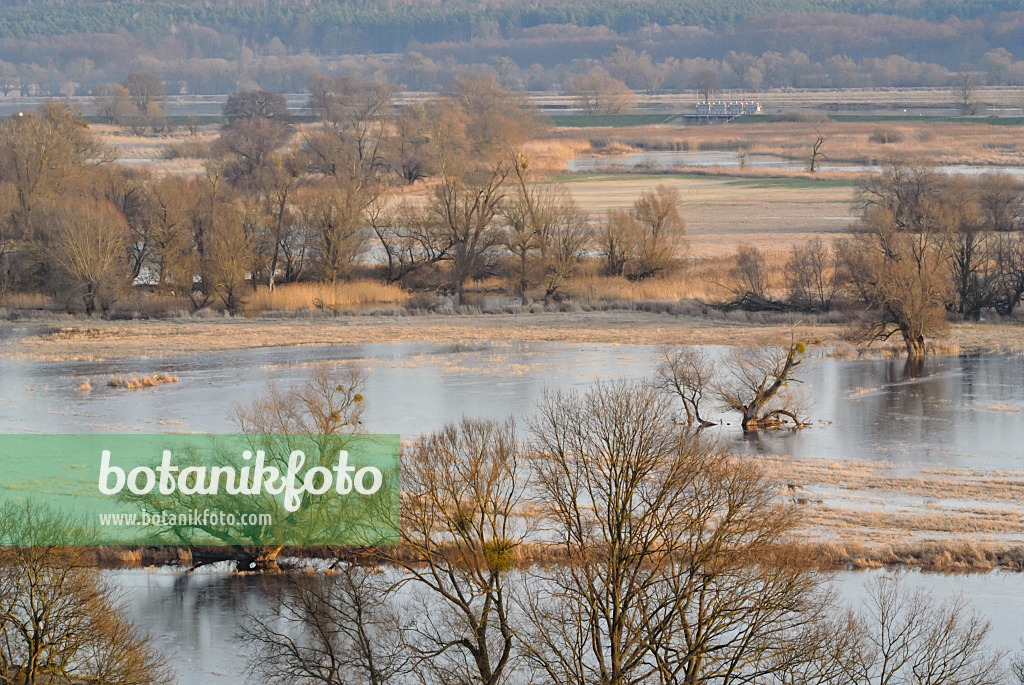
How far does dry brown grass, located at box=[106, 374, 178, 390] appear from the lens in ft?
156

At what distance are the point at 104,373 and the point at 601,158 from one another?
7756 centimetres

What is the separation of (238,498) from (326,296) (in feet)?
116

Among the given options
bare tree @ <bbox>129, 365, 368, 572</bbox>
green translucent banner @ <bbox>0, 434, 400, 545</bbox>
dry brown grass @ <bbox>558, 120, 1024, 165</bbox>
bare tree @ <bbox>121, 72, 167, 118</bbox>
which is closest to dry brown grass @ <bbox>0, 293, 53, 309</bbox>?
green translucent banner @ <bbox>0, 434, 400, 545</bbox>

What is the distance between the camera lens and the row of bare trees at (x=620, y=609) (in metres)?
20.6

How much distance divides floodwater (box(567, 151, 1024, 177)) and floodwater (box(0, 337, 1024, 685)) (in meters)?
55.3

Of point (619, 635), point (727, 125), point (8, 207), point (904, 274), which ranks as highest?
point (727, 125)

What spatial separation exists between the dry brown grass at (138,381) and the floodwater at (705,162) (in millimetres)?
64564

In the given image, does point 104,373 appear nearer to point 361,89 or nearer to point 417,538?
point 417,538

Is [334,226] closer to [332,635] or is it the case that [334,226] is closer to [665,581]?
[332,635]

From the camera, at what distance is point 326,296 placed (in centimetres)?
6500

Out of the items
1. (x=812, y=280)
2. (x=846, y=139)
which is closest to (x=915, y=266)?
(x=812, y=280)

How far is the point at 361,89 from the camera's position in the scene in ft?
430

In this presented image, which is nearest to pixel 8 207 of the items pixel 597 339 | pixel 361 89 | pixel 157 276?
pixel 157 276

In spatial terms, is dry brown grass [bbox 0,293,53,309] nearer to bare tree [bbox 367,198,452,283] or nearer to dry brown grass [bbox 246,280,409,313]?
dry brown grass [bbox 246,280,409,313]
